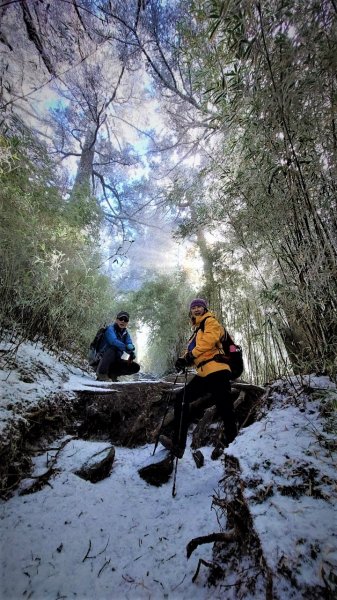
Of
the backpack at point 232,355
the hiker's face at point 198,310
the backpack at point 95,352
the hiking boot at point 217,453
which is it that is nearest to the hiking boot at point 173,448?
the hiking boot at point 217,453

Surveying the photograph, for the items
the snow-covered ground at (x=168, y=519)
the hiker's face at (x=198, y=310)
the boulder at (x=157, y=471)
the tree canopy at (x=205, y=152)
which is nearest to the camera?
the snow-covered ground at (x=168, y=519)

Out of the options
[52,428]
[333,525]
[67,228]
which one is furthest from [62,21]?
[333,525]

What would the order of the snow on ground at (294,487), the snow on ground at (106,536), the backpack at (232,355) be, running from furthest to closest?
the backpack at (232,355) < the snow on ground at (106,536) < the snow on ground at (294,487)

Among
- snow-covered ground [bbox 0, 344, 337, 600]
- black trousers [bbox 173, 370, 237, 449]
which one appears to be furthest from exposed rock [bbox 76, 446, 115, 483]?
black trousers [bbox 173, 370, 237, 449]

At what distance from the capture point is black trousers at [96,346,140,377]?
511 cm

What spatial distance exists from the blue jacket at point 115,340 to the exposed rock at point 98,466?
2480 millimetres

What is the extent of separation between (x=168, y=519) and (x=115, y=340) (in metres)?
3.37

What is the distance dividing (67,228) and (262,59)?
3.88 meters

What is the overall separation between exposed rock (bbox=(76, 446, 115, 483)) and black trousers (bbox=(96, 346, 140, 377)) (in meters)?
2.43

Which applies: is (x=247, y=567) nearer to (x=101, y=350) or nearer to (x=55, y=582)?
(x=55, y=582)

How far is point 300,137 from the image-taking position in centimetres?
205

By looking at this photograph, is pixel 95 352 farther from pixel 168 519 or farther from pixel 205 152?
pixel 205 152

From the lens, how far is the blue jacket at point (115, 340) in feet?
16.8

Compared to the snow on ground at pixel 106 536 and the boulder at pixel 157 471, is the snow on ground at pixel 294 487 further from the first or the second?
the boulder at pixel 157 471
